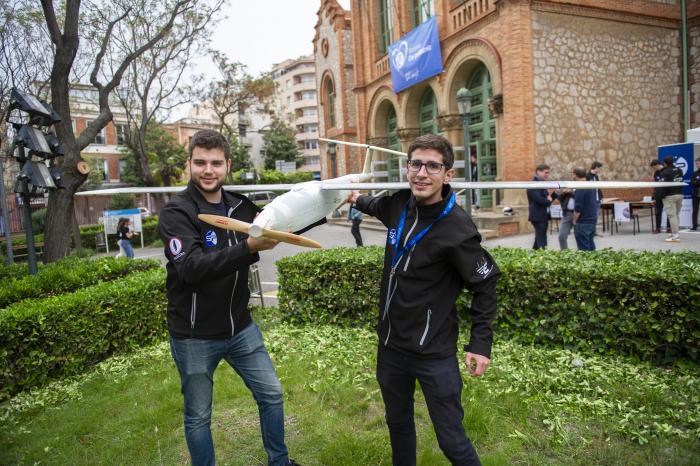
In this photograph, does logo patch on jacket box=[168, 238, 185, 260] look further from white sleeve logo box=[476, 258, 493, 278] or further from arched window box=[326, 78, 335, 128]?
arched window box=[326, 78, 335, 128]

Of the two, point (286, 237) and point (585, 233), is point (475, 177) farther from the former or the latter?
point (286, 237)

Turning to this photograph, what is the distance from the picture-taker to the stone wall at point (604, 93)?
14.8 metres

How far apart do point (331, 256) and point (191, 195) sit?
3.75 metres

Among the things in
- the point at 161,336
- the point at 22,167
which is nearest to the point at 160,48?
the point at 22,167

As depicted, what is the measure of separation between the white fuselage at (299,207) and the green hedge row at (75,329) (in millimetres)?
3606

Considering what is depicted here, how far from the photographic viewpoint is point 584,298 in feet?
15.7

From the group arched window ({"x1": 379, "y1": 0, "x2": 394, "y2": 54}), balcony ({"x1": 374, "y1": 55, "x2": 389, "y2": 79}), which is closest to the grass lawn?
balcony ({"x1": 374, "y1": 55, "x2": 389, "y2": 79})

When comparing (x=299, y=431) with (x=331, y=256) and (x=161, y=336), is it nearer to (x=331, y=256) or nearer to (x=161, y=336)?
(x=331, y=256)

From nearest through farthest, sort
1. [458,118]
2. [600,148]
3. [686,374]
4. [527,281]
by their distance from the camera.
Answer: [686,374] → [527,281] → [600,148] → [458,118]

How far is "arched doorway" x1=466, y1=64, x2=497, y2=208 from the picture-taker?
55.7ft

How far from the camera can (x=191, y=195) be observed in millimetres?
2854

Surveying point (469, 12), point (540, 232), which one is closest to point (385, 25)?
point (469, 12)

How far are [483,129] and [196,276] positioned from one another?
16.8 metres

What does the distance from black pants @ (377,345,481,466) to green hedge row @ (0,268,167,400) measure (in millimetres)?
4171
